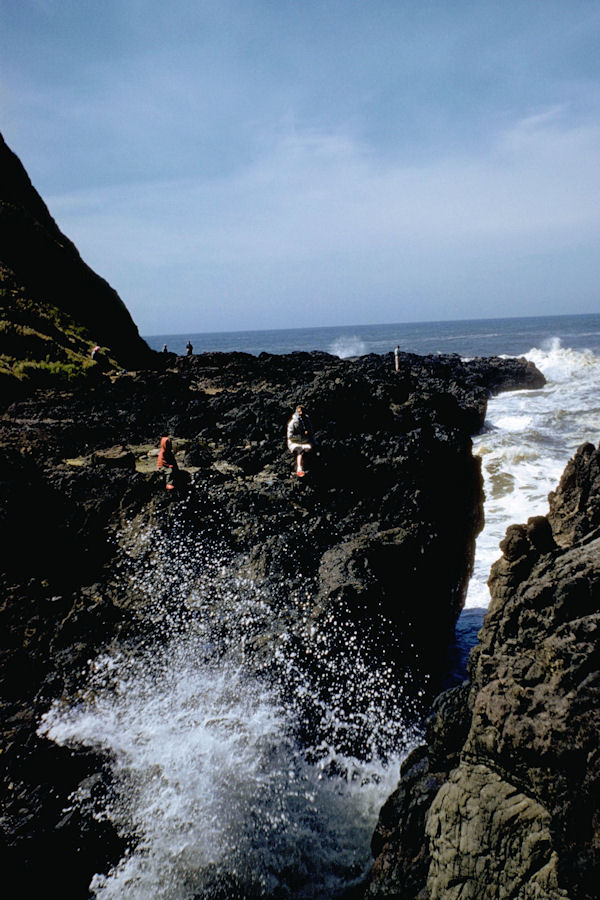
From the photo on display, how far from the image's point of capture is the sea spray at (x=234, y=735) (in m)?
6.32

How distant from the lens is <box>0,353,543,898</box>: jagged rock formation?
721 centimetres

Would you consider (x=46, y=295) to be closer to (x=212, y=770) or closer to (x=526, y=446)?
(x=526, y=446)

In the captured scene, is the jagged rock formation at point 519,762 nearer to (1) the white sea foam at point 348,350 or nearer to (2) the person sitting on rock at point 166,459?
(2) the person sitting on rock at point 166,459

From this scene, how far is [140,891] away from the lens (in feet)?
19.7

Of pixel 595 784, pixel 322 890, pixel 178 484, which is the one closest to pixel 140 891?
pixel 322 890

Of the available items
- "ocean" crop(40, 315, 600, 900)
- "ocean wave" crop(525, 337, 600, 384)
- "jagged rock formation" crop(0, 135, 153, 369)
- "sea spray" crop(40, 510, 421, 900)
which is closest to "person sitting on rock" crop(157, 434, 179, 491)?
"ocean" crop(40, 315, 600, 900)

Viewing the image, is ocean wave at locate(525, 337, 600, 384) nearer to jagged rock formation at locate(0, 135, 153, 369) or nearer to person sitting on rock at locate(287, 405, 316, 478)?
jagged rock formation at locate(0, 135, 153, 369)

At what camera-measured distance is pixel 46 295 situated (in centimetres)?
2716

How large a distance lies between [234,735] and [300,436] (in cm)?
633

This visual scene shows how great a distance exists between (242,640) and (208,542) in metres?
2.17

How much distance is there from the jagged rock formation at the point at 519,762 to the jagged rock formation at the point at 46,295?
2025 centimetres

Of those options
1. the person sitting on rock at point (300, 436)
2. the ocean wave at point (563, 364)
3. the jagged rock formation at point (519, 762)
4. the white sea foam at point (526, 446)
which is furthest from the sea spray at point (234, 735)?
the ocean wave at point (563, 364)

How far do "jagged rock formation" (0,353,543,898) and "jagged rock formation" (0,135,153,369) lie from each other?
287 inches

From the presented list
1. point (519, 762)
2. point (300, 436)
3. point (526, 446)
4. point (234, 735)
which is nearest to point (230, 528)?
point (300, 436)
